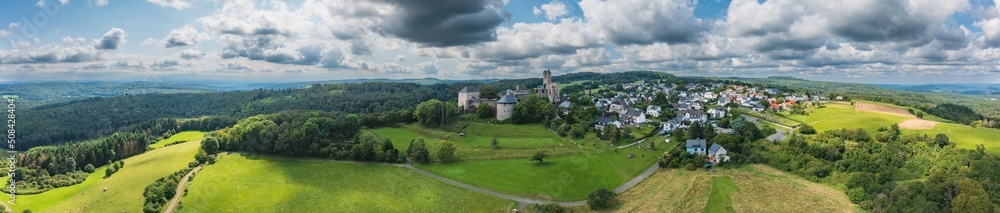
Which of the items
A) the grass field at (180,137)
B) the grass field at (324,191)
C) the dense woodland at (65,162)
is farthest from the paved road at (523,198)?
the grass field at (180,137)

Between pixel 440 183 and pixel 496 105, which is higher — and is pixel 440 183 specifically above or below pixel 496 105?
below

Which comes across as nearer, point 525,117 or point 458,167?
point 458,167

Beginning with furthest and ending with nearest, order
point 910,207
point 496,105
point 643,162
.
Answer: point 496,105
point 643,162
point 910,207

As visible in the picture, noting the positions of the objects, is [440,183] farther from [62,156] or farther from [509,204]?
[62,156]

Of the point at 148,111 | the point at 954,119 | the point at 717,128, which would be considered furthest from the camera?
the point at 148,111

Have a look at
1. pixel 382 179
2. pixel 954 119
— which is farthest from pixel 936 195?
pixel 954 119

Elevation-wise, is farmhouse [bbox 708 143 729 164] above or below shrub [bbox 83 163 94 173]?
above

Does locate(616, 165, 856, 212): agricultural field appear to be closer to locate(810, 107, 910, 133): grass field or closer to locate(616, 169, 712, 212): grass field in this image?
locate(616, 169, 712, 212): grass field

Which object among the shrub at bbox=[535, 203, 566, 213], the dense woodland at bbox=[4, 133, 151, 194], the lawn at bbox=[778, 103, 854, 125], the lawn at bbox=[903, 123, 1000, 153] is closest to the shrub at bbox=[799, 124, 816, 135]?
the lawn at bbox=[903, 123, 1000, 153]
